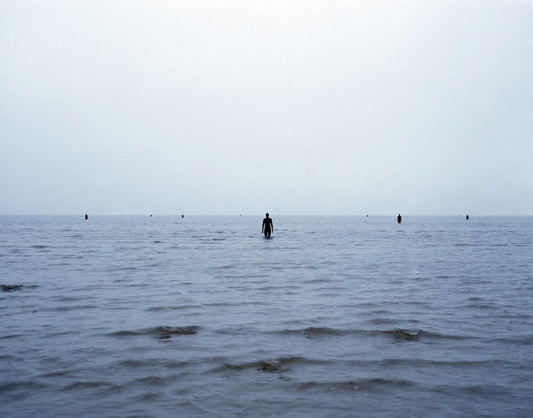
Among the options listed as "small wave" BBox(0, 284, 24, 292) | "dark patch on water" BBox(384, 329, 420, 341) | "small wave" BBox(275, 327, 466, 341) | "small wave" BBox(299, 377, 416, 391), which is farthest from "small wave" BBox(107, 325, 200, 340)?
"small wave" BBox(0, 284, 24, 292)

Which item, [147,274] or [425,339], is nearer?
[425,339]

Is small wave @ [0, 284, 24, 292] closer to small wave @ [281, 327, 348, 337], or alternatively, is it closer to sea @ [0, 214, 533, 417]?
sea @ [0, 214, 533, 417]

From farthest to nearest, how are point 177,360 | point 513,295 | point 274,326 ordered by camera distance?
point 513,295, point 274,326, point 177,360

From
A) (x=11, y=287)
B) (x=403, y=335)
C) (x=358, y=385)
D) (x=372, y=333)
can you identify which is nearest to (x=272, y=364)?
(x=358, y=385)

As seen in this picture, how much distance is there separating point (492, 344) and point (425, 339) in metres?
1.18

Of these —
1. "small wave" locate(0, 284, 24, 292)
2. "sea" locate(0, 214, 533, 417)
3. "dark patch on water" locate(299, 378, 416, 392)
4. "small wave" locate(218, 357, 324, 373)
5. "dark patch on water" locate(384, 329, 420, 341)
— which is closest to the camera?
"sea" locate(0, 214, 533, 417)

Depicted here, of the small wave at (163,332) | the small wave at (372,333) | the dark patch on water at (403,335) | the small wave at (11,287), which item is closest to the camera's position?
the dark patch on water at (403,335)

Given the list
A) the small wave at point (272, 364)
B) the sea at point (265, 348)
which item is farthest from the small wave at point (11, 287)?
the small wave at point (272, 364)

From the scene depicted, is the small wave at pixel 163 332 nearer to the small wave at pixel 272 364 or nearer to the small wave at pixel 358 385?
the small wave at pixel 272 364

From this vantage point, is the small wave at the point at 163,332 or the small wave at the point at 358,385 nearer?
the small wave at the point at 358,385

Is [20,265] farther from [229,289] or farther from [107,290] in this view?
[229,289]

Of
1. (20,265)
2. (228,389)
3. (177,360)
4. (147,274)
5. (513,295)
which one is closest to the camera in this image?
(228,389)

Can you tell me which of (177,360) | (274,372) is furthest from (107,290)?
(274,372)

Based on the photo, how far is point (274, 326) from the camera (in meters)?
10.1
